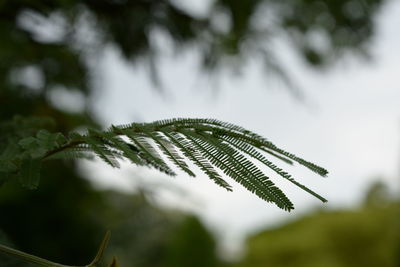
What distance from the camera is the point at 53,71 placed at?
3.08 meters

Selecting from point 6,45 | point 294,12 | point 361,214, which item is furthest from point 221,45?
point 361,214

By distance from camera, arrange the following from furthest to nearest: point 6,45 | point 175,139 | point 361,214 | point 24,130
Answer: point 361,214 < point 6,45 < point 24,130 < point 175,139

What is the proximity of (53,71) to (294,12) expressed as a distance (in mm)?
1831

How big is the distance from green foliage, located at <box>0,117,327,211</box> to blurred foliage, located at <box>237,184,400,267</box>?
14151 millimetres

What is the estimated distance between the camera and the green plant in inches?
38.3

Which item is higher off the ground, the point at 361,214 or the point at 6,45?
the point at 361,214

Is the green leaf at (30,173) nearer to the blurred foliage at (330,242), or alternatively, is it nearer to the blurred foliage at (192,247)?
the blurred foliage at (192,247)

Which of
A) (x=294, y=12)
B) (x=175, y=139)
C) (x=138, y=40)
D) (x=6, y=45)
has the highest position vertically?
(x=294, y=12)

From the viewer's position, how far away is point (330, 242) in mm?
15242

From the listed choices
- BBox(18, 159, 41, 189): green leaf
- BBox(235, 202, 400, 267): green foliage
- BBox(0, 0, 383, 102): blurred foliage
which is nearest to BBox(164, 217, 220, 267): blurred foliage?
BBox(235, 202, 400, 267): green foliage

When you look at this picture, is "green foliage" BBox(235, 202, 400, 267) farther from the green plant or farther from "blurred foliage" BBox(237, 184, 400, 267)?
the green plant

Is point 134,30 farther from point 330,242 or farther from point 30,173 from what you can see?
point 330,242

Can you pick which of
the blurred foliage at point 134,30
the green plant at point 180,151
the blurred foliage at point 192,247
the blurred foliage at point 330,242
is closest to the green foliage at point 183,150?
the green plant at point 180,151

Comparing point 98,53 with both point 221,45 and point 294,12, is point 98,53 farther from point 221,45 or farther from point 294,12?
point 294,12
